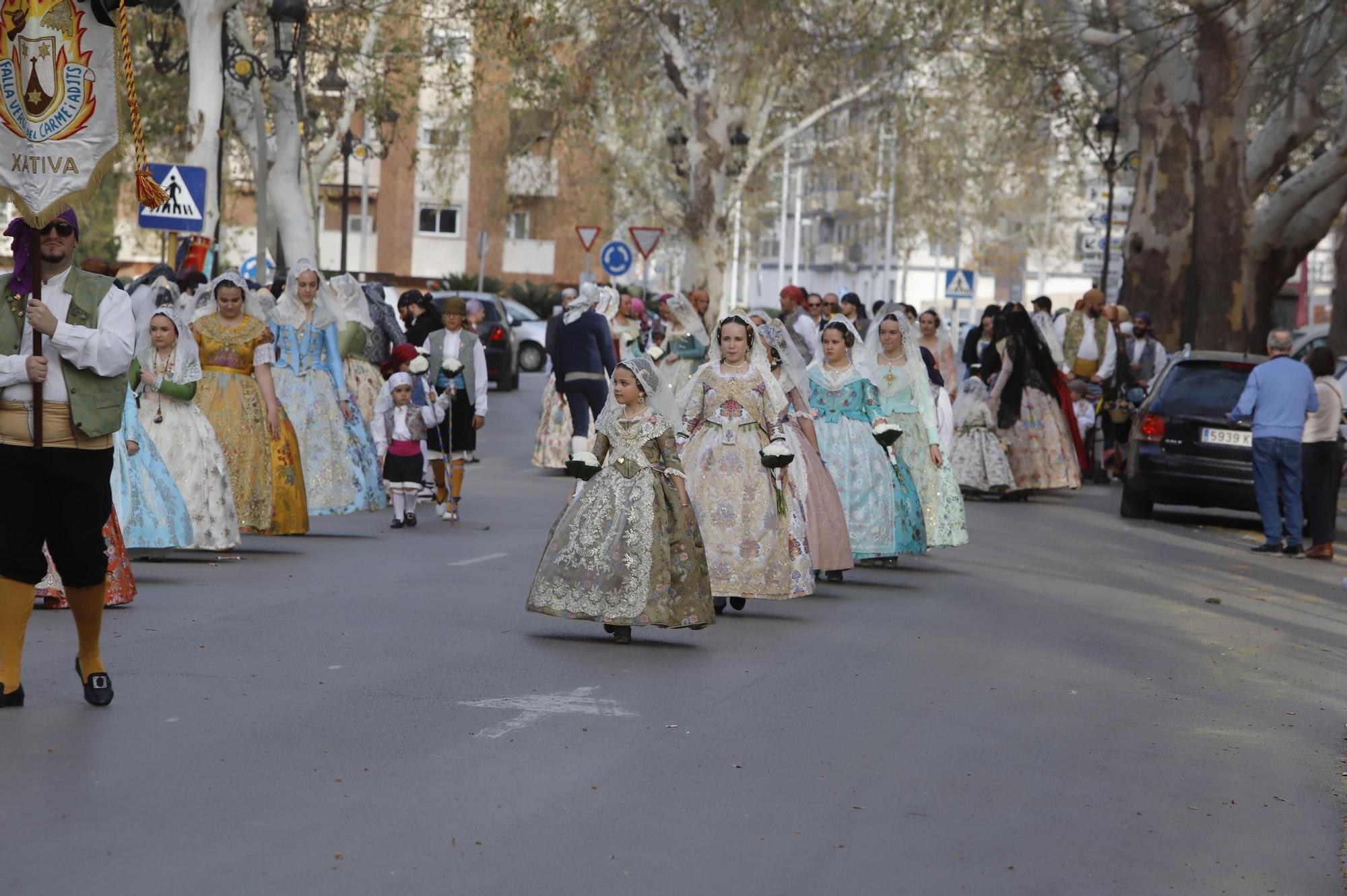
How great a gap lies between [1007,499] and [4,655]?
17.1m

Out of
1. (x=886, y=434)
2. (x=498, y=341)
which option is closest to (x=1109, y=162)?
(x=498, y=341)

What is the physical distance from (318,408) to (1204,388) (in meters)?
9.05

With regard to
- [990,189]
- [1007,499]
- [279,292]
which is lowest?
[1007,499]

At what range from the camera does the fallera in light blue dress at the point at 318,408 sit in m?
17.3

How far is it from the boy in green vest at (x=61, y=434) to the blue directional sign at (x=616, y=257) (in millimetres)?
30380

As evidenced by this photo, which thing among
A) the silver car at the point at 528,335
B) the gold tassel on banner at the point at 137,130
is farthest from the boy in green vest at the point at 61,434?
the silver car at the point at 528,335

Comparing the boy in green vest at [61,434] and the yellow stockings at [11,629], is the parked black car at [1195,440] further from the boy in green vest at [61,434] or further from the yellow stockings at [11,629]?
the yellow stockings at [11,629]

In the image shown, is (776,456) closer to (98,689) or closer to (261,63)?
(98,689)

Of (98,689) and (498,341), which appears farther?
(498,341)

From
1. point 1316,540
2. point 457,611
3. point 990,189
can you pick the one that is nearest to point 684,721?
point 457,611

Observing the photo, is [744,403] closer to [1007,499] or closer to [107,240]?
[1007,499]

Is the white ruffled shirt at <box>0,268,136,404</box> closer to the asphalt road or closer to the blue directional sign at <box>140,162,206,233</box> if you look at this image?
the asphalt road

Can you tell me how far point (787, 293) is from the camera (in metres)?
24.6

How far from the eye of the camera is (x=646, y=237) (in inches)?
1519
